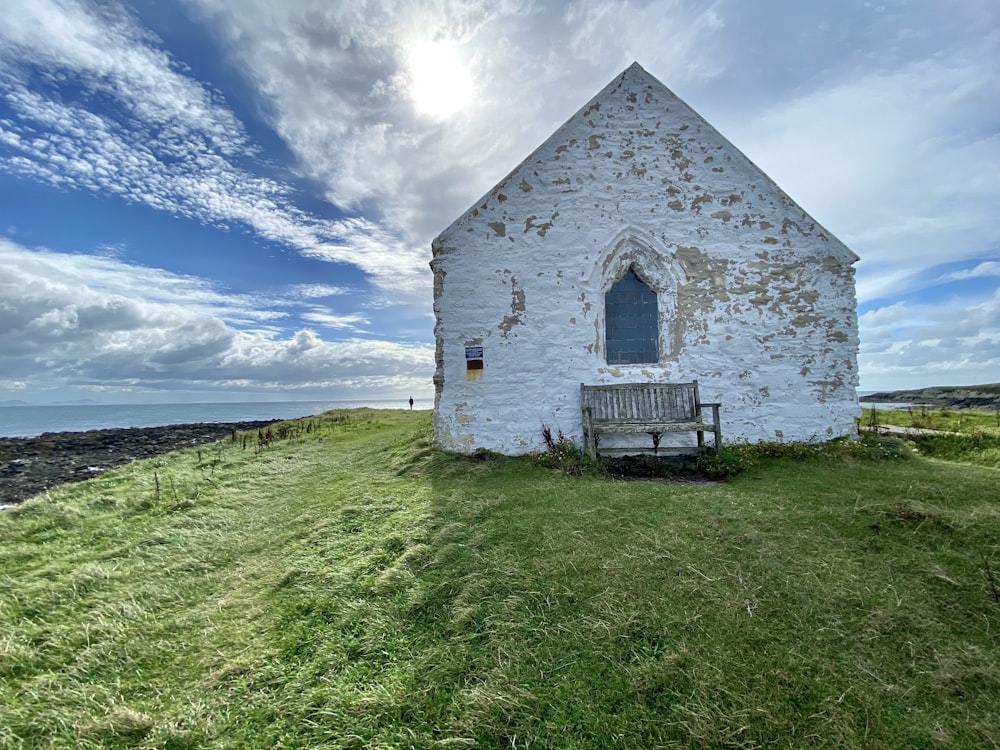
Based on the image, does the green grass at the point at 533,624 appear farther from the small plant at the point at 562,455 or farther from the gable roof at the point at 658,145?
the gable roof at the point at 658,145

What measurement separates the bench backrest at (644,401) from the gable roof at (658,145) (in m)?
4.26

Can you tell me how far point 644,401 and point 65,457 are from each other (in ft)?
82.1

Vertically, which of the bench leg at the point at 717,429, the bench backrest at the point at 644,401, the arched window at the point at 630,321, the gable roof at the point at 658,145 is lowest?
the bench leg at the point at 717,429

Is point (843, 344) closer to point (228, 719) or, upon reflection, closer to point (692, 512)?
point (692, 512)

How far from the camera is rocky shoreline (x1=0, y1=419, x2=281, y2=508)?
13.9 m

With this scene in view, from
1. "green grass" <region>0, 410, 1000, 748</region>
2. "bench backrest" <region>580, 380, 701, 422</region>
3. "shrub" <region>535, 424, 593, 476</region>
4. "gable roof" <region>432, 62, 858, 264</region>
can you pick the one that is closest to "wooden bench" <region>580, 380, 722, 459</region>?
"bench backrest" <region>580, 380, 701, 422</region>

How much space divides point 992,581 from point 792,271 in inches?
311

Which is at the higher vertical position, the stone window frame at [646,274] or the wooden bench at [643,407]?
the stone window frame at [646,274]

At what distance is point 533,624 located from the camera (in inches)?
145

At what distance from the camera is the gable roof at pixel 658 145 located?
10328mm

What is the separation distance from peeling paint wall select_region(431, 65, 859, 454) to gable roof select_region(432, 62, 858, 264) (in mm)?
32

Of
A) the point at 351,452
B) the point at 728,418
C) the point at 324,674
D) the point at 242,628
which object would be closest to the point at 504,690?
the point at 324,674

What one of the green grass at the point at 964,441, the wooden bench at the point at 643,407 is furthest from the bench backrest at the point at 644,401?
the green grass at the point at 964,441

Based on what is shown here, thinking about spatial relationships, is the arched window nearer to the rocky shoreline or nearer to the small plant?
the small plant
